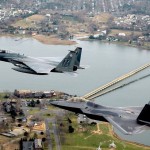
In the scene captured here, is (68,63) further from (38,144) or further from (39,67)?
(38,144)

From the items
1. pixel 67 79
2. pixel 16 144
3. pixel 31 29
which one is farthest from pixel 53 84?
pixel 31 29

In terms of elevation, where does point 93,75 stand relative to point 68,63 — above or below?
below

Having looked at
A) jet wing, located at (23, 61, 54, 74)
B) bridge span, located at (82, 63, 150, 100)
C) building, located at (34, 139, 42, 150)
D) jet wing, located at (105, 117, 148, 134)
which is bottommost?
building, located at (34, 139, 42, 150)

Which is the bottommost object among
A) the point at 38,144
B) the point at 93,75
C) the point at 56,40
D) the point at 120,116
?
the point at 38,144

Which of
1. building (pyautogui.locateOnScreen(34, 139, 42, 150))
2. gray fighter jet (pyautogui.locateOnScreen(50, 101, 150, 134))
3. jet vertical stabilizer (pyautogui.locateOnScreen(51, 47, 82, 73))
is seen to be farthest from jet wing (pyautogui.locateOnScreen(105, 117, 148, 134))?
building (pyautogui.locateOnScreen(34, 139, 42, 150))

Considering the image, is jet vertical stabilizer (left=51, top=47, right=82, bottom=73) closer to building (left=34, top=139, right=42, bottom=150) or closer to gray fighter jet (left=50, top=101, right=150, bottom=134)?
building (left=34, top=139, right=42, bottom=150)

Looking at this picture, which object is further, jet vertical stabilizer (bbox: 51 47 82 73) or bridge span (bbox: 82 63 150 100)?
bridge span (bbox: 82 63 150 100)

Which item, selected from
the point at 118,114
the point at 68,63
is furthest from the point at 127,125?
the point at 68,63
